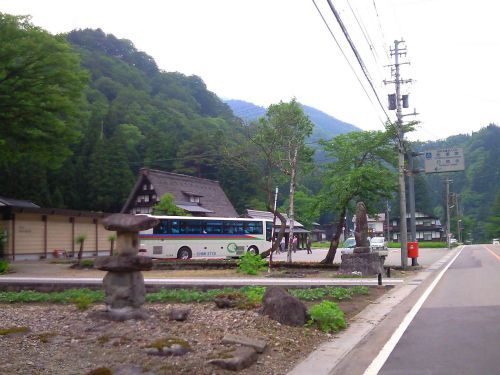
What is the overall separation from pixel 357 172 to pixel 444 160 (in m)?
8.46

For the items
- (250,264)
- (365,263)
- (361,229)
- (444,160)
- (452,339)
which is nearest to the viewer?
(452,339)

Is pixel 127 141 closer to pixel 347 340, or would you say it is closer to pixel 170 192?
pixel 170 192

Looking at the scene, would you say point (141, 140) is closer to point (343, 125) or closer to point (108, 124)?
point (108, 124)

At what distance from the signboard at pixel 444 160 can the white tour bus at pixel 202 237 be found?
1280 centimetres

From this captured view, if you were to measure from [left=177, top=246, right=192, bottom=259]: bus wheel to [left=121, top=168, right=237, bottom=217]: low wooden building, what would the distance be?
11120mm

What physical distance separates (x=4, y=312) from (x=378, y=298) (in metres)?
9.78

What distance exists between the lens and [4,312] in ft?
36.1

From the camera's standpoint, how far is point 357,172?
2531cm

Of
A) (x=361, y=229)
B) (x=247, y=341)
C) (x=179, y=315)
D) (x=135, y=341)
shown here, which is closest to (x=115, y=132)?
(x=361, y=229)

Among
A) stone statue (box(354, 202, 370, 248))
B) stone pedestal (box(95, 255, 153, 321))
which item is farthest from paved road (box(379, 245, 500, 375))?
stone statue (box(354, 202, 370, 248))

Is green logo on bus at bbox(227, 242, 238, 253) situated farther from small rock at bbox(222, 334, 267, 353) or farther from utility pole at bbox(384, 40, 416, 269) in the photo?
small rock at bbox(222, 334, 267, 353)

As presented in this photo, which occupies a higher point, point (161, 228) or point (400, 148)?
point (400, 148)

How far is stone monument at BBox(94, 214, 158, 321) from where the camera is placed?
29.4 ft

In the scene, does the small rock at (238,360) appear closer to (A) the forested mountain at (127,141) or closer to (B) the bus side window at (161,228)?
(A) the forested mountain at (127,141)
